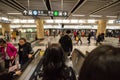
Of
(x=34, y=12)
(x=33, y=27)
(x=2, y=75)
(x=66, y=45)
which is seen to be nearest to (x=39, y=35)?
(x=33, y=27)

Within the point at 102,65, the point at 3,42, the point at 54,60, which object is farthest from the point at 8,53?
the point at 102,65

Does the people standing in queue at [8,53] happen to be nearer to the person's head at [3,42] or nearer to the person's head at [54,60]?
the person's head at [3,42]

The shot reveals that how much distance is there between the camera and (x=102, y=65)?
0.70 metres

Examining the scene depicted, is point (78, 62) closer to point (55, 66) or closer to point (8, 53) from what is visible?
point (8, 53)

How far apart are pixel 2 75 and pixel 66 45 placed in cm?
394

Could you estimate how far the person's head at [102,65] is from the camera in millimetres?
679

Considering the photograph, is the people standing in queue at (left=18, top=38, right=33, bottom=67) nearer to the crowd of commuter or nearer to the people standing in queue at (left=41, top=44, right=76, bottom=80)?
the crowd of commuter

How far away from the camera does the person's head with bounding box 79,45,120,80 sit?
2.23 ft

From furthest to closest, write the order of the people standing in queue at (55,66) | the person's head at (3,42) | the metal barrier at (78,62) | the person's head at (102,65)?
1. the metal barrier at (78,62)
2. the person's head at (3,42)
3. the people standing in queue at (55,66)
4. the person's head at (102,65)

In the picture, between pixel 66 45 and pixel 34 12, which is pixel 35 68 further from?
pixel 34 12

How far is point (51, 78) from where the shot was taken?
6.72ft

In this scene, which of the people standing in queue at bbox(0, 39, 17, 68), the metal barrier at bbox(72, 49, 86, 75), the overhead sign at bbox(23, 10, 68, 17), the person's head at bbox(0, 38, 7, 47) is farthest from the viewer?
the overhead sign at bbox(23, 10, 68, 17)

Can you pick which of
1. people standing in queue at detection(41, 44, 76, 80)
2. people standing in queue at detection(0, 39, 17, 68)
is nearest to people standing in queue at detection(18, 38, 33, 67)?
people standing in queue at detection(0, 39, 17, 68)

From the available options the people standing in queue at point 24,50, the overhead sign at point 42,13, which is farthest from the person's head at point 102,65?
the overhead sign at point 42,13
